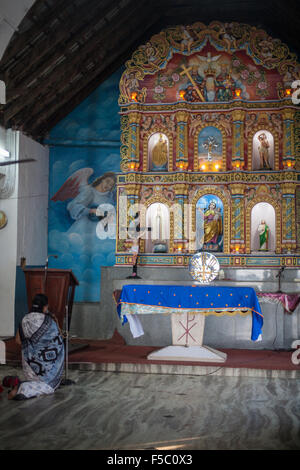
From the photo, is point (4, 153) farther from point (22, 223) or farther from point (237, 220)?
point (237, 220)

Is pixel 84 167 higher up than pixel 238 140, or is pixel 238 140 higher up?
pixel 238 140

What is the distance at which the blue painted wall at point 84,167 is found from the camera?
1222cm

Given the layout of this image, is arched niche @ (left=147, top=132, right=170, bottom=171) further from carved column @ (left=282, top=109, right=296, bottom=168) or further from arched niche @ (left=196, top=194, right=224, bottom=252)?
carved column @ (left=282, top=109, right=296, bottom=168)

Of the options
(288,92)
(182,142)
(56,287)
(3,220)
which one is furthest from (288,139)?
(3,220)

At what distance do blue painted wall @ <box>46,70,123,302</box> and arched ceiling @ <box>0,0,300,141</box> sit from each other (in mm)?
316

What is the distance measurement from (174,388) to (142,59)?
8.21 meters

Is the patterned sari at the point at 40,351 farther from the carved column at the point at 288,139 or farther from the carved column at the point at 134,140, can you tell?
the carved column at the point at 288,139

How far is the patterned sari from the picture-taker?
19.5 feet

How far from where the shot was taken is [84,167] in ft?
40.5

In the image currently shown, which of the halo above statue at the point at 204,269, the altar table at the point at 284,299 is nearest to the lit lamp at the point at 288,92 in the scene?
the halo above statue at the point at 204,269

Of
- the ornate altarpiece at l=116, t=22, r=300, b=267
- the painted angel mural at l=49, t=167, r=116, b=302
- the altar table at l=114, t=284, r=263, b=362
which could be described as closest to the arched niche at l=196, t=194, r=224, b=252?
the ornate altarpiece at l=116, t=22, r=300, b=267

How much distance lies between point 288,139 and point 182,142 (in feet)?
7.99

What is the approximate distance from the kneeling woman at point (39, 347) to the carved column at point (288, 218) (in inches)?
260
